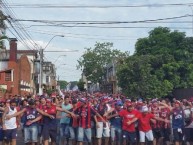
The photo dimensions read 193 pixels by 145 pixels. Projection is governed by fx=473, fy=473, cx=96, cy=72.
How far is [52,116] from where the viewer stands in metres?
14.8

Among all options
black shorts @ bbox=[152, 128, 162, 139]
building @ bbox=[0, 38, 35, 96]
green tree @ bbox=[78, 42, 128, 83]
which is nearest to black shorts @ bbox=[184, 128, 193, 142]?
black shorts @ bbox=[152, 128, 162, 139]

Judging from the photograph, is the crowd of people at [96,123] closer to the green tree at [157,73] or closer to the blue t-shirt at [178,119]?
the blue t-shirt at [178,119]

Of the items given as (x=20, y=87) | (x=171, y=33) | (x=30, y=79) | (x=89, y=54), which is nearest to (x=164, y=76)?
(x=171, y=33)

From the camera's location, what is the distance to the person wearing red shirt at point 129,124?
1534cm

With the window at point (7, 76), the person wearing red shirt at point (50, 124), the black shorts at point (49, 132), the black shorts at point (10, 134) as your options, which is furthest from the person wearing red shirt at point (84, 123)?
the window at point (7, 76)

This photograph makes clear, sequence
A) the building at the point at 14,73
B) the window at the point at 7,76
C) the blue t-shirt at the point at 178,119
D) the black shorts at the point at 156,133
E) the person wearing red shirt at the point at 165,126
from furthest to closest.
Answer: the window at the point at 7,76 < the building at the point at 14,73 < the black shorts at the point at 156,133 < the person wearing red shirt at the point at 165,126 < the blue t-shirt at the point at 178,119

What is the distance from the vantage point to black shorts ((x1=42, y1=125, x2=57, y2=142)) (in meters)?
14.7

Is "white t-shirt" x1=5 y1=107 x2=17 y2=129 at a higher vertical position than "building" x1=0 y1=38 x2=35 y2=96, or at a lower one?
lower

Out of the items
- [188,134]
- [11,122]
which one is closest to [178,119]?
[188,134]

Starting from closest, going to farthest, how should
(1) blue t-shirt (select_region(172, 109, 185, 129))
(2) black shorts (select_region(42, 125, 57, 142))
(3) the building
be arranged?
(2) black shorts (select_region(42, 125, 57, 142)) < (1) blue t-shirt (select_region(172, 109, 185, 129)) < (3) the building

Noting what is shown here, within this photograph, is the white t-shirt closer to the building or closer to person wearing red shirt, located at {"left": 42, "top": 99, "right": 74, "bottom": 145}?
person wearing red shirt, located at {"left": 42, "top": 99, "right": 74, "bottom": 145}

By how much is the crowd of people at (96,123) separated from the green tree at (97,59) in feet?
238

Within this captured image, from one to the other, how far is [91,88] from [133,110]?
329 feet

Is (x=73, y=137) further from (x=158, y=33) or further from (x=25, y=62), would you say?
(x=25, y=62)
